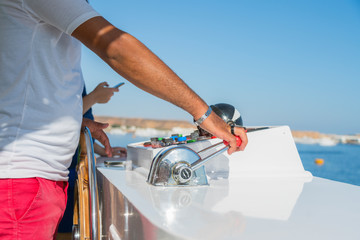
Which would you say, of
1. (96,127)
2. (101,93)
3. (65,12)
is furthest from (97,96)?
(65,12)

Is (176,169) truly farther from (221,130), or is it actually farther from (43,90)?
(43,90)

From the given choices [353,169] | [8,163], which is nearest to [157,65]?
[8,163]

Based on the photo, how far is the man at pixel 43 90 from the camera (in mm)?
884

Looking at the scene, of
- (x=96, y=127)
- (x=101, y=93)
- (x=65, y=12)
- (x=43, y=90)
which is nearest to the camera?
(x=65, y=12)

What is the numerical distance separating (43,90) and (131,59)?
11.1 inches

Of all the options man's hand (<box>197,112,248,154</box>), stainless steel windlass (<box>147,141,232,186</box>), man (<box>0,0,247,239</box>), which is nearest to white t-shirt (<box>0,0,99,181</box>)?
man (<box>0,0,247,239</box>)

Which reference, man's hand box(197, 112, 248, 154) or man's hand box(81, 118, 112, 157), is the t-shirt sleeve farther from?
man's hand box(81, 118, 112, 157)

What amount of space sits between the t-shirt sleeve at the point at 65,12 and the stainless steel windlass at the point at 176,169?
1.46 feet

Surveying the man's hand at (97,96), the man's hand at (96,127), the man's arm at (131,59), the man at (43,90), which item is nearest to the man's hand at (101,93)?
the man's hand at (97,96)

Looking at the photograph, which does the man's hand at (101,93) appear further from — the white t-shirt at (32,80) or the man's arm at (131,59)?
the man's arm at (131,59)

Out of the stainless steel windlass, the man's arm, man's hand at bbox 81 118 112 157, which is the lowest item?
the stainless steel windlass

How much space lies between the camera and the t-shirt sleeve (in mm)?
866

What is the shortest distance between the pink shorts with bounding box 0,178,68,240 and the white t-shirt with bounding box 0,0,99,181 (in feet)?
0.09

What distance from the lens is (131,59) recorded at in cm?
88
